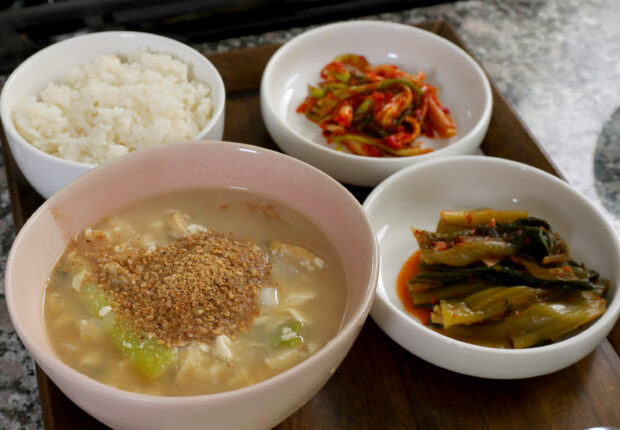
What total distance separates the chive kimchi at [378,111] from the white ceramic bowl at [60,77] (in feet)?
1.55

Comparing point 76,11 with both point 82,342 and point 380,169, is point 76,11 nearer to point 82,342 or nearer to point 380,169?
point 380,169

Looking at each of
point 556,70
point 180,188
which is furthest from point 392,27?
point 180,188

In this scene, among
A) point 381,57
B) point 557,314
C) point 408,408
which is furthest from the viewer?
point 381,57

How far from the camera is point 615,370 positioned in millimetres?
1714

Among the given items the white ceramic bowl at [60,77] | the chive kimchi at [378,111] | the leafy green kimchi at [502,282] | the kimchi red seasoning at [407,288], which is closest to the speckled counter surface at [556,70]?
the white ceramic bowl at [60,77]

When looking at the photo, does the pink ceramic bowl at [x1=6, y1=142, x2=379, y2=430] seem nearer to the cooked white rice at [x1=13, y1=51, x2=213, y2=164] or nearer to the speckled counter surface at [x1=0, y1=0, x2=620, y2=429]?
the cooked white rice at [x1=13, y1=51, x2=213, y2=164]

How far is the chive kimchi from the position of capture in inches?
96.1

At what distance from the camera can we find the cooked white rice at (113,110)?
2.05 metres

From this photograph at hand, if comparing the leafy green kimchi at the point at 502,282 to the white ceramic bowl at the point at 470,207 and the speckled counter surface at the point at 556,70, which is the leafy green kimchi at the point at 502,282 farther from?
the speckled counter surface at the point at 556,70

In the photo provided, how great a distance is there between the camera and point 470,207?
2.23 meters

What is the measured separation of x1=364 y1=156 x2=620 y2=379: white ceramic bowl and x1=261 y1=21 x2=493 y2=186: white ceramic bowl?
97mm

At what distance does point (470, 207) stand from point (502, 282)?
0.43 metres

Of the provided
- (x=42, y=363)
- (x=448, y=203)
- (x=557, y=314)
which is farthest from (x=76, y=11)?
(x=557, y=314)

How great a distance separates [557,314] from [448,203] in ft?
2.03
